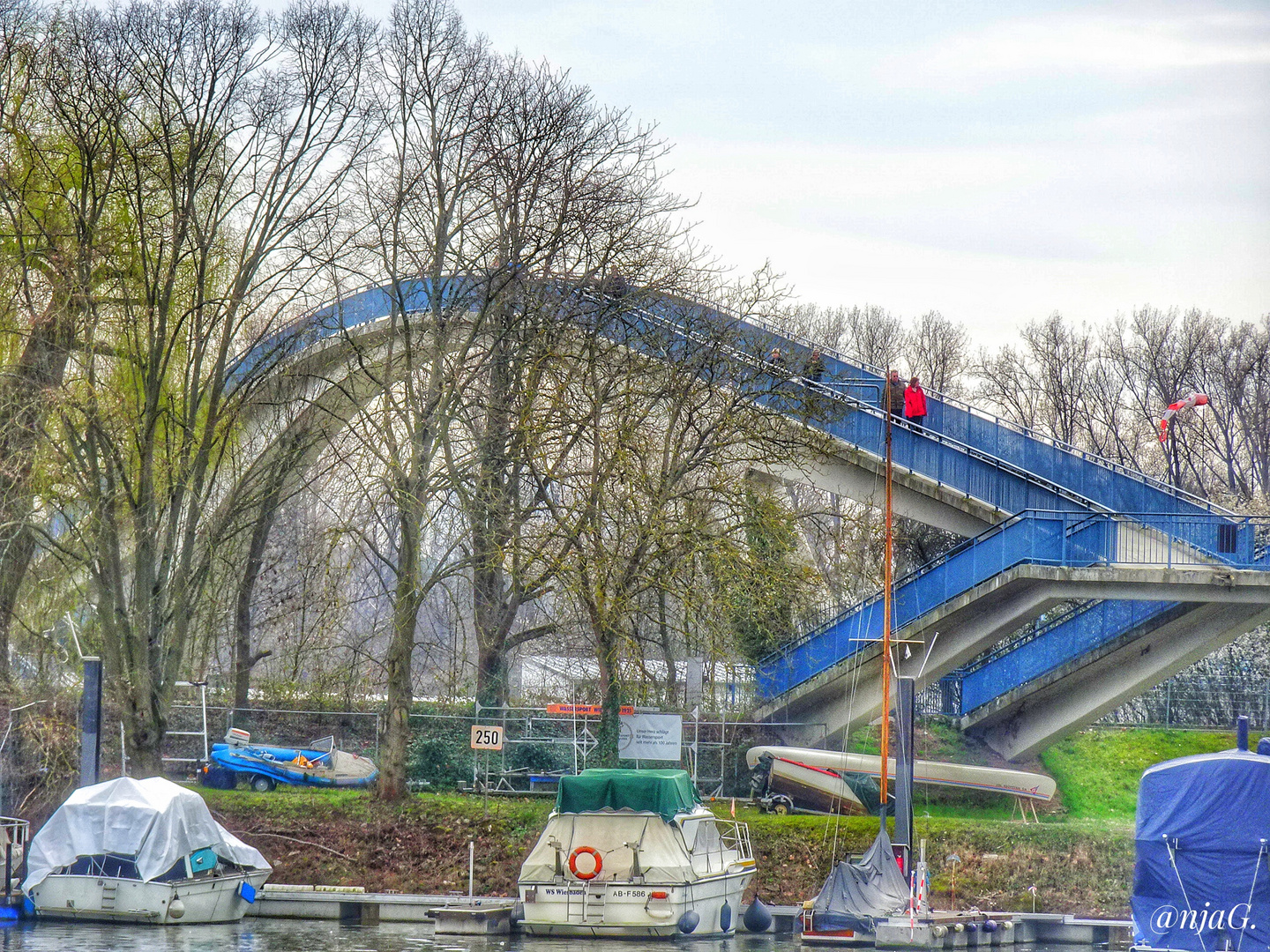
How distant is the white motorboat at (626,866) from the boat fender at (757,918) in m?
0.38

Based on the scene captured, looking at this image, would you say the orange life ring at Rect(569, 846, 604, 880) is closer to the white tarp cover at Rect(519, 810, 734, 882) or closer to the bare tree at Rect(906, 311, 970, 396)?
the white tarp cover at Rect(519, 810, 734, 882)

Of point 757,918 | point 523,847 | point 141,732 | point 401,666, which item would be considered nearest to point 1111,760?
point 757,918

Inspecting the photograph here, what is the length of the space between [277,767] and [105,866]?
878cm

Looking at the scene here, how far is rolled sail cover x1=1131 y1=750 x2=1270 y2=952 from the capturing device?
65.0 feet

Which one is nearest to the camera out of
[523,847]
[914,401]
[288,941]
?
[288,941]

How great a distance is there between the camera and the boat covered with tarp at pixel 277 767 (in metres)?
34.0

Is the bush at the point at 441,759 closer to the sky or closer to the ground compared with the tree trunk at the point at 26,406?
closer to the ground

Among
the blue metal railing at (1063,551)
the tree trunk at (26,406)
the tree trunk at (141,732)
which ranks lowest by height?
the tree trunk at (141,732)

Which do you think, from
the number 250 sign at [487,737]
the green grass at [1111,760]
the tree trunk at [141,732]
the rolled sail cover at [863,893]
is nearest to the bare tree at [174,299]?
the tree trunk at [141,732]

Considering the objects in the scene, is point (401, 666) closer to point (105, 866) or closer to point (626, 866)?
point (105, 866)

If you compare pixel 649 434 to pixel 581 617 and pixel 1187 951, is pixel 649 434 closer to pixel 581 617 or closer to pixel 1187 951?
pixel 581 617

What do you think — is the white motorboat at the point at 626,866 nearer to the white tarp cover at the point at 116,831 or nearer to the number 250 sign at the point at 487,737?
the number 250 sign at the point at 487,737

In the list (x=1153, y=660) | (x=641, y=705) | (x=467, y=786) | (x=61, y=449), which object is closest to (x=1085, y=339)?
(x=1153, y=660)

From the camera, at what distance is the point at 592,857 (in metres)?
25.3
